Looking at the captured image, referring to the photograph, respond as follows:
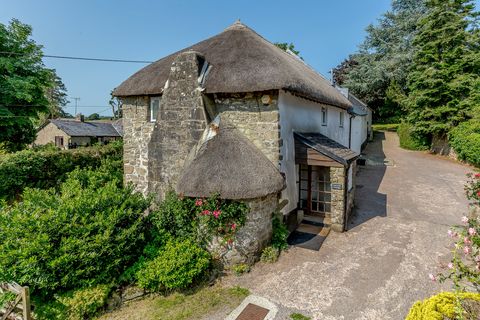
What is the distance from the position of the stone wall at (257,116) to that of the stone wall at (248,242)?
168cm

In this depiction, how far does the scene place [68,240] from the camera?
5.86m

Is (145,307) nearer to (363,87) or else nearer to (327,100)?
(327,100)

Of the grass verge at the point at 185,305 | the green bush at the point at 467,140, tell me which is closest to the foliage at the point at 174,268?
the grass verge at the point at 185,305

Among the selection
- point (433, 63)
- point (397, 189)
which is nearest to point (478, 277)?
point (397, 189)

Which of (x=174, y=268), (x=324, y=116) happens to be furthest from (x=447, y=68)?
(x=174, y=268)

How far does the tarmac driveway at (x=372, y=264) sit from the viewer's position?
224 inches

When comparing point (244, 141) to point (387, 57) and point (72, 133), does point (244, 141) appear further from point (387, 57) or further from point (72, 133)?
point (387, 57)

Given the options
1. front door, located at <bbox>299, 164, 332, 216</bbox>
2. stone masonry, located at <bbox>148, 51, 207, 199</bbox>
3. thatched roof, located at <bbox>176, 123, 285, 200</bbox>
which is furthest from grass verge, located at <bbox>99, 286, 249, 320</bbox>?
front door, located at <bbox>299, 164, 332, 216</bbox>

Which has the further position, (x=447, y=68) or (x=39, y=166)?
(x=447, y=68)

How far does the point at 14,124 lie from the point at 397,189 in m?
22.8

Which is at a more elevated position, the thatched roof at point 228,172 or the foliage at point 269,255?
the thatched roof at point 228,172

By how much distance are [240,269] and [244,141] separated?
Result: 3679 millimetres

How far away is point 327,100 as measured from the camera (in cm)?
1066

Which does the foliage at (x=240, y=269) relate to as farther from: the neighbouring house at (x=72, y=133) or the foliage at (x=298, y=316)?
the neighbouring house at (x=72, y=133)
